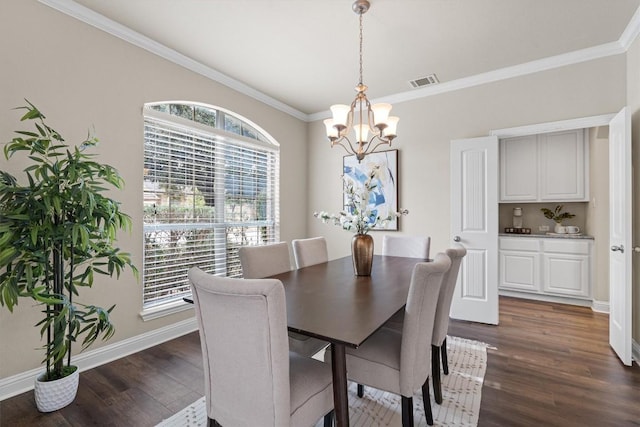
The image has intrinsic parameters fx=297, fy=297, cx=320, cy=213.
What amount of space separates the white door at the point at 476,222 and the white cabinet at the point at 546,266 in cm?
140

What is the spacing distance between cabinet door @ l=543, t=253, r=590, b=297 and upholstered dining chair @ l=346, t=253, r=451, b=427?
11.5 feet

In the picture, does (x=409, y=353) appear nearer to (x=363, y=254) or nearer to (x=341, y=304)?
(x=341, y=304)

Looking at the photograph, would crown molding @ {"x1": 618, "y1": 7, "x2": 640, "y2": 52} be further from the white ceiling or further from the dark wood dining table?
the dark wood dining table

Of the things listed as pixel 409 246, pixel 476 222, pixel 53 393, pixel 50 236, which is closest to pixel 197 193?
pixel 50 236

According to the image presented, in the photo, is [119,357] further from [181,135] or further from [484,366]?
[484,366]

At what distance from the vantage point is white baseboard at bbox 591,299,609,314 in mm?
3580

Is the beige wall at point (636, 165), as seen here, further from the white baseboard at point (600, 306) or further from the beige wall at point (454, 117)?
the white baseboard at point (600, 306)

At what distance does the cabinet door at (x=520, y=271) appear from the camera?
413cm

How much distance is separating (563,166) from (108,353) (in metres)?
5.74

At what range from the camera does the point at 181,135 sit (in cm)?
309

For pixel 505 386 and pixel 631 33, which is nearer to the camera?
pixel 505 386

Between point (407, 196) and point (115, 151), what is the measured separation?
3.23m

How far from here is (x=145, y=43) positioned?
106 inches

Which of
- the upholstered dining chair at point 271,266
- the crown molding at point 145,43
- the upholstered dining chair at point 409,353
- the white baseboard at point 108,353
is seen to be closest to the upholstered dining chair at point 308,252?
the upholstered dining chair at point 271,266
